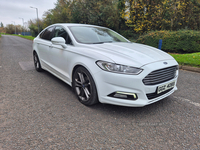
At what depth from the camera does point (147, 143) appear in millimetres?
1917

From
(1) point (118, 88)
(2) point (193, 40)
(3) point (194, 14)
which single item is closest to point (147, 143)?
(1) point (118, 88)

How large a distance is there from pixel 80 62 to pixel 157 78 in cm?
134

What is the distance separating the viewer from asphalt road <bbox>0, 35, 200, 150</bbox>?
191cm

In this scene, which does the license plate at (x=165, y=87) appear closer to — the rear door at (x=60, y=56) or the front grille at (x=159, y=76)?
the front grille at (x=159, y=76)

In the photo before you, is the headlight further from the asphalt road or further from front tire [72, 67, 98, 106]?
the asphalt road

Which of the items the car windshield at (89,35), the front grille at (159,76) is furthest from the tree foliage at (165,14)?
the front grille at (159,76)

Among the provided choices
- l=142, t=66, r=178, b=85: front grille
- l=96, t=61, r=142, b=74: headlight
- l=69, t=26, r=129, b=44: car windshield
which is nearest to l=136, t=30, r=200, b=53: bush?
l=69, t=26, r=129, b=44: car windshield

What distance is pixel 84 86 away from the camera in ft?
9.11

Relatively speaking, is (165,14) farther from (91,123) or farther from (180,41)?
(91,123)

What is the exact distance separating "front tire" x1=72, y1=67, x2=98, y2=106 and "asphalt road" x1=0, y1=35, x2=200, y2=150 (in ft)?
0.50

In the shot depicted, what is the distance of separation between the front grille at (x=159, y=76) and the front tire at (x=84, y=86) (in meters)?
0.87

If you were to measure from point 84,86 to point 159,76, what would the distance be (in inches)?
51.1

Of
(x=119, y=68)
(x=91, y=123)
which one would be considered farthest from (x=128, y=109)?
(x=119, y=68)

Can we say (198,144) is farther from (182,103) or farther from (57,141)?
(57,141)
